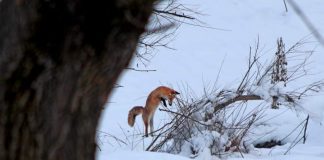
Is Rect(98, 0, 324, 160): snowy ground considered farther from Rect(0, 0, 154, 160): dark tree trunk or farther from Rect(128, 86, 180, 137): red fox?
Rect(0, 0, 154, 160): dark tree trunk

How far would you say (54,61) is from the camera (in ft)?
7.55

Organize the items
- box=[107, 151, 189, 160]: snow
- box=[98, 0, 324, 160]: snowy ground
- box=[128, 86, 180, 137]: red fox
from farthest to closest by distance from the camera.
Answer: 1. box=[98, 0, 324, 160]: snowy ground
2. box=[128, 86, 180, 137]: red fox
3. box=[107, 151, 189, 160]: snow

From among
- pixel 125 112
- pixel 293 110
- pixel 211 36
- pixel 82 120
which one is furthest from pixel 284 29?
pixel 82 120

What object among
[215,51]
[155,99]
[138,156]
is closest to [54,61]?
[138,156]

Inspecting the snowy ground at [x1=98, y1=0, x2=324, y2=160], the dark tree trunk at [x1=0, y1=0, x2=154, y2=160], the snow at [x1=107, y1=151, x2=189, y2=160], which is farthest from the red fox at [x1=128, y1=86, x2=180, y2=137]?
the dark tree trunk at [x1=0, y1=0, x2=154, y2=160]

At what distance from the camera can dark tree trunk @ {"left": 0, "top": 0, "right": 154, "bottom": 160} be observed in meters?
2.29

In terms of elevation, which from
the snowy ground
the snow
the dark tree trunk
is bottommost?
the dark tree trunk

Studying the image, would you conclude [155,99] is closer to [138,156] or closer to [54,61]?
[138,156]

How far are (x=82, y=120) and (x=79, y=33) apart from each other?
29cm

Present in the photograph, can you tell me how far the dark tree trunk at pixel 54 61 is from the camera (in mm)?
2293

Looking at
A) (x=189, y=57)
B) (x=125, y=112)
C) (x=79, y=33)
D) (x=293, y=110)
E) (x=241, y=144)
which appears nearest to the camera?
(x=79, y=33)

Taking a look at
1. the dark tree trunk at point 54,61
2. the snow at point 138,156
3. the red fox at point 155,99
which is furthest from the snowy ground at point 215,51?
the dark tree trunk at point 54,61

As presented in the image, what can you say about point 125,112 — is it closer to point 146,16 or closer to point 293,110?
point 293,110

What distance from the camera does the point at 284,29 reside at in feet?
65.4
